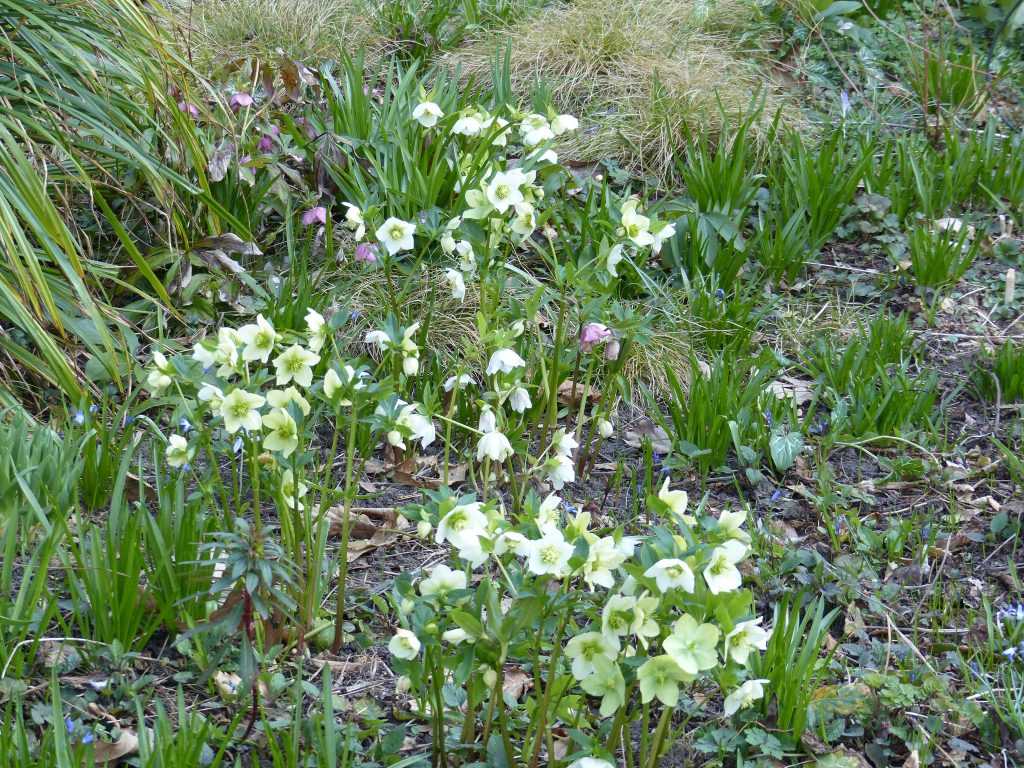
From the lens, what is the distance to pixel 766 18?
4.11 metres

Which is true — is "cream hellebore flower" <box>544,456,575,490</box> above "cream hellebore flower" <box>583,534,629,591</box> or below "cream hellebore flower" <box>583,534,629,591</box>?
below

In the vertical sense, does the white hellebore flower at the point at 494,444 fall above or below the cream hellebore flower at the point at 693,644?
below

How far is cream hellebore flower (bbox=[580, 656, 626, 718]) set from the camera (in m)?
1.29

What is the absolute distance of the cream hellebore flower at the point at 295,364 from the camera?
5.47 feet

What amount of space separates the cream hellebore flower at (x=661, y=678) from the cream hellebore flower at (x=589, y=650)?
0.16ft

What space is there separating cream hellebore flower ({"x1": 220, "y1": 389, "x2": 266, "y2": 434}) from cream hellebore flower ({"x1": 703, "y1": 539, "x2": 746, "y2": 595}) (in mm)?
724

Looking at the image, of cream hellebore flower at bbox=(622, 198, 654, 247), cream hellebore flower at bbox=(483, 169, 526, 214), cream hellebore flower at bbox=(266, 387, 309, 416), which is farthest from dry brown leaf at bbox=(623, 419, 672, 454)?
cream hellebore flower at bbox=(266, 387, 309, 416)

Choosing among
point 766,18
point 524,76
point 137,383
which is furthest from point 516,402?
point 766,18

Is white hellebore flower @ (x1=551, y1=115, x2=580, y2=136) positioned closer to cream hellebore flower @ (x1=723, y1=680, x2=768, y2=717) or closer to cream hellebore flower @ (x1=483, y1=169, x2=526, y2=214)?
cream hellebore flower @ (x1=483, y1=169, x2=526, y2=214)

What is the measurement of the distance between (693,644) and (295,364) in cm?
80

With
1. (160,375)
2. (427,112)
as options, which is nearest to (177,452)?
(160,375)

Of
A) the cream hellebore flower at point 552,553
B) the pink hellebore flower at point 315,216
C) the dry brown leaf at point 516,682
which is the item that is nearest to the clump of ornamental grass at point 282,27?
the pink hellebore flower at point 315,216

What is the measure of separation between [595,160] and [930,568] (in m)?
1.82

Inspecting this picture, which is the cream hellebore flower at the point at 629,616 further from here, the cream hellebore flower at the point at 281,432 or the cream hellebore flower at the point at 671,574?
Answer: the cream hellebore flower at the point at 281,432
